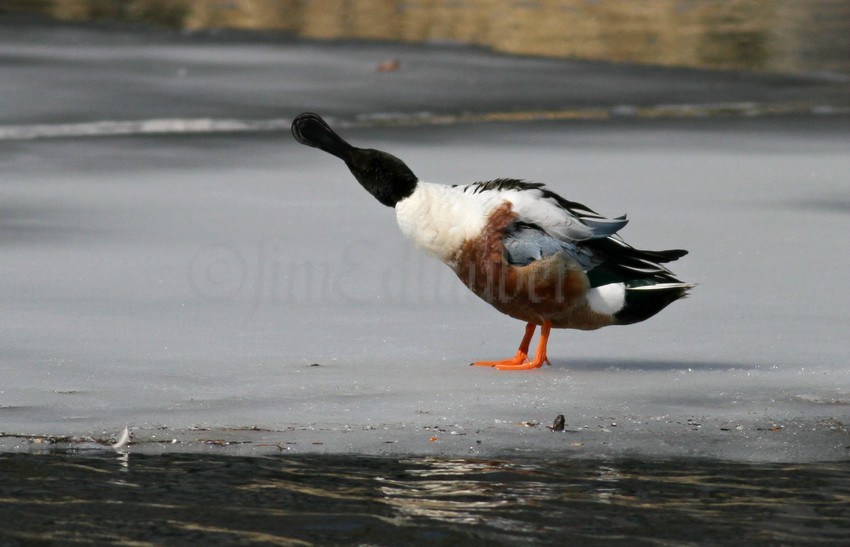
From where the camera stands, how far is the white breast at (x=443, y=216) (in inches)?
190

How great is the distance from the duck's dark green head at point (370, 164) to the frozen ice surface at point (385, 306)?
1.97 feet

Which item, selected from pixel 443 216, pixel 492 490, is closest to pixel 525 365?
pixel 443 216

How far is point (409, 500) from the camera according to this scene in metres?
3.71

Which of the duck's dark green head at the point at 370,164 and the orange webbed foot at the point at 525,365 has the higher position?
the duck's dark green head at the point at 370,164

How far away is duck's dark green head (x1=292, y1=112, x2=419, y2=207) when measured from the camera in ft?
16.1

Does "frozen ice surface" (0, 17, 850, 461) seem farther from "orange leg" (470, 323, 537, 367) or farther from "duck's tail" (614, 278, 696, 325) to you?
"duck's tail" (614, 278, 696, 325)

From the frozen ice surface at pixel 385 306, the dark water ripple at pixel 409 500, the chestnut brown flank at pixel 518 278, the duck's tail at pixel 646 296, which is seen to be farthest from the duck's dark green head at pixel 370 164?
the dark water ripple at pixel 409 500

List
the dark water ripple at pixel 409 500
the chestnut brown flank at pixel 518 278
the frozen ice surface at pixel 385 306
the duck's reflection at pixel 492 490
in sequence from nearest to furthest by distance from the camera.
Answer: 1. the dark water ripple at pixel 409 500
2. the duck's reflection at pixel 492 490
3. the frozen ice surface at pixel 385 306
4. the chestnut brown flank at pixel 518 278

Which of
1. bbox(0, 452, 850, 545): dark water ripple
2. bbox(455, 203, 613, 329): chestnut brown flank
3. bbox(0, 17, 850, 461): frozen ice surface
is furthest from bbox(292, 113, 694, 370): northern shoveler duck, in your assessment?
bbox(0, 452, 850, 545): dark water ripple

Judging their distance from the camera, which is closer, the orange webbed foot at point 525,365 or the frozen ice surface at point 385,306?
the frozen ice surface at point 385,306

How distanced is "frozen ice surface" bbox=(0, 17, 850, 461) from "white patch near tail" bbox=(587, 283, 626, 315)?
9.2 inches

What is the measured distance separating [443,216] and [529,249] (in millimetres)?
296

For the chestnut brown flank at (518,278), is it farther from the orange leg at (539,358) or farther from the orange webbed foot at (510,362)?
the orange webbed foot at (510,362)

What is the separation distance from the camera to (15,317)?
569cm
